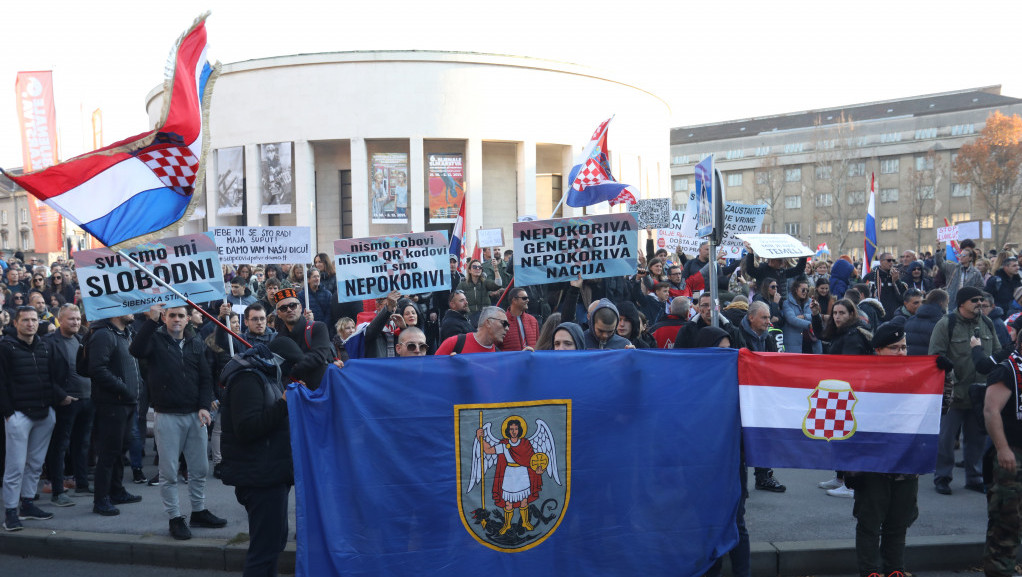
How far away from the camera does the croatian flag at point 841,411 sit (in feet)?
18.8

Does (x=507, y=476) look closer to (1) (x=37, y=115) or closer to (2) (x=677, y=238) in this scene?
(2) (x=677, y=238)

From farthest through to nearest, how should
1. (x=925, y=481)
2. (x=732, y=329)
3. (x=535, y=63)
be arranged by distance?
(x=535, y=63) → (x=925, y=481) → (x=732, y=329)

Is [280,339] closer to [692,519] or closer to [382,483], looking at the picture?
[382,483]

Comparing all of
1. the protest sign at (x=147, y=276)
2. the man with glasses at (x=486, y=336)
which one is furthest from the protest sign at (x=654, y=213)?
the man with glasses at (x=486, y=336)

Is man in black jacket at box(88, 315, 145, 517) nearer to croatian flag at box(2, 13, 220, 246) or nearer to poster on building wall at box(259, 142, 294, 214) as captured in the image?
croatian flag at box(2, 13, 220, 246)

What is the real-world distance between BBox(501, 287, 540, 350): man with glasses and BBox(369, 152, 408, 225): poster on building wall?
2671cm

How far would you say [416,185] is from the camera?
118 ft

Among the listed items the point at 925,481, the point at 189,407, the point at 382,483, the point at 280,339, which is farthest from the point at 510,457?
the point at 925,481

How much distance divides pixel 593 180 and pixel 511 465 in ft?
34.8

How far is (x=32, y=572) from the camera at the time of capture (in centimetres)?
671

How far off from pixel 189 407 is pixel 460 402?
3365mm

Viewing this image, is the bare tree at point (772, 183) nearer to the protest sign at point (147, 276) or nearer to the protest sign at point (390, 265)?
the protest sign at point (390, 265)

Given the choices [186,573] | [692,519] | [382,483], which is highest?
[382,483]

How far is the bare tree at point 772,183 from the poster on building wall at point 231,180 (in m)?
50.5
